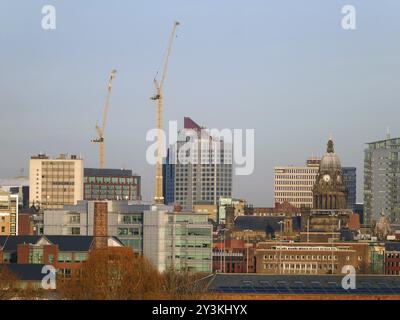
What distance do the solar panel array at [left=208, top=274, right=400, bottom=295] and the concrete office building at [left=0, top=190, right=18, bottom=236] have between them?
153 ft

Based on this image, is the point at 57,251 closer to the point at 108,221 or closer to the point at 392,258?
the point at 108,221

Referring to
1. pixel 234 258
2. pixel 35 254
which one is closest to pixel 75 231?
pixel 35 254

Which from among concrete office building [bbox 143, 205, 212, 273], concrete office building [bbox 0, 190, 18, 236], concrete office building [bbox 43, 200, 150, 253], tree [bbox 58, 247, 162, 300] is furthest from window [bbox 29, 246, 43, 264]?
concrete office building [bbox 0, 190, 18, 236]

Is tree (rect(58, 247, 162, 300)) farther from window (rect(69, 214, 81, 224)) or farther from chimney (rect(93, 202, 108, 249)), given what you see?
window (rect(69, 214, 81, 224))

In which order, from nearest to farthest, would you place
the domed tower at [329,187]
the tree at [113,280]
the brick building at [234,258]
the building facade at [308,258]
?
the tree at [113,280]
the building facade at [308,258]
the brick building at [234,258]
the domed tower at [329,187]

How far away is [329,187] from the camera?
19075 centimetres

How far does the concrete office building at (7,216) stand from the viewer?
129m

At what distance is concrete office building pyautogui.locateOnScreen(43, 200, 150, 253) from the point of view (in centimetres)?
9538

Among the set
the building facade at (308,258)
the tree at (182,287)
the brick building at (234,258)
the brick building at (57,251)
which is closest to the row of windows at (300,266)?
the building facade at (308,258)

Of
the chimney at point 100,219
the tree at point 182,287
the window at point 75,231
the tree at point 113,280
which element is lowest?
the tree at point 182,287

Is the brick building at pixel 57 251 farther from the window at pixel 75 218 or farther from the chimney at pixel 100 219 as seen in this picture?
the window at pixel 75 218

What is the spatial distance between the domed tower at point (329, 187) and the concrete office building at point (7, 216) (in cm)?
5707
